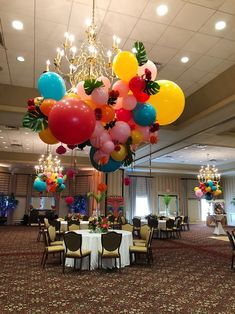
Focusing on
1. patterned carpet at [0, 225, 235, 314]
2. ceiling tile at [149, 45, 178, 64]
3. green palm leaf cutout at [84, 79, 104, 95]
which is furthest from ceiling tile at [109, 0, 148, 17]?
patterned carpet at [0, 225, 235, 314]

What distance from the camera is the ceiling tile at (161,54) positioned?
5535 mm

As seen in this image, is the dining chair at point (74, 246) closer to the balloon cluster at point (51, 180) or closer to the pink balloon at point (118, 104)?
the pink balloon at point (118, 104)

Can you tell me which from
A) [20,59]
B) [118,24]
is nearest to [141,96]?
[118,24]

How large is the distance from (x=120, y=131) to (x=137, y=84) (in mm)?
571

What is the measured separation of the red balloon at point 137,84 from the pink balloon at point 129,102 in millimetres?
95

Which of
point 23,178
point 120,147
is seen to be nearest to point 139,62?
point 120,147

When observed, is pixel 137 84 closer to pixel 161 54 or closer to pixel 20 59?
pixel 161 54

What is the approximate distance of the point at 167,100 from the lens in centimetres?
321

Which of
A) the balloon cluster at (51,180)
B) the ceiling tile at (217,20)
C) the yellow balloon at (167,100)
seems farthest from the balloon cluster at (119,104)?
the balloon cluster at (51,180)

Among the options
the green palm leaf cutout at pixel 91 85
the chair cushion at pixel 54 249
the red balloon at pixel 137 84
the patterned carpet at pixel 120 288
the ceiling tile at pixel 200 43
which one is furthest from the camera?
the chair cushion at pixel 54 249

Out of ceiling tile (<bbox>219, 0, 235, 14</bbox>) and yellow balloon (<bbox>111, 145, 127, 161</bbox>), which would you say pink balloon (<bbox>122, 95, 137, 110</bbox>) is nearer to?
yellow balloon (<bbox>111, 145, 127, 161</bbox>)

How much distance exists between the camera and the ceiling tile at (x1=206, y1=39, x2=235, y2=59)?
17.2 ft

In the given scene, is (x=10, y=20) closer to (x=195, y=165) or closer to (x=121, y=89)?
(x=121, y=89)

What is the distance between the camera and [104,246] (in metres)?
A: 5.75
